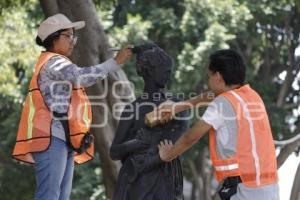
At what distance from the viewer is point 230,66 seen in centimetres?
467

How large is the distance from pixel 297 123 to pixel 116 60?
11748mm

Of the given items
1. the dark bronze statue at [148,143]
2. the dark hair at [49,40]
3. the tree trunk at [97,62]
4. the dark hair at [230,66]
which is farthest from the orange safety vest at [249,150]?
the tree trunk at [97,62]

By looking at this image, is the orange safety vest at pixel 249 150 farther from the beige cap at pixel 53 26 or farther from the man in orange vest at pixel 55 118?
the beige cap at pixel 53 26

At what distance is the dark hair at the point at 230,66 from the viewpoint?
4.66 metres

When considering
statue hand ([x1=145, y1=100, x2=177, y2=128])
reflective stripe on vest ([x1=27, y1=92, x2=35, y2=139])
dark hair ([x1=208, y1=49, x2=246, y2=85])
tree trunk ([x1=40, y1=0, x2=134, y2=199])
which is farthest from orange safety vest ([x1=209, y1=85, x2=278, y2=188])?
tree trunk ([x1=40, y1=0, x2=134, y2=199])

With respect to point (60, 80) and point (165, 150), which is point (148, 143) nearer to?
point (165, 150)

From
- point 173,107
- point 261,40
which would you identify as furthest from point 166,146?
point 261,40

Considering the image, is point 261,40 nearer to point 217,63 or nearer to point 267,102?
point 267,102

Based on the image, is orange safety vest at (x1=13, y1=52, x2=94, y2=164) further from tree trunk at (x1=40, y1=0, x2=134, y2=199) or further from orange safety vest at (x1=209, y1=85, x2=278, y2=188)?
tree trunk at (x1=40, y1=0, x2=134, y2=199)

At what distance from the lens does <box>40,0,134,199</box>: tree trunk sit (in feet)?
25.8

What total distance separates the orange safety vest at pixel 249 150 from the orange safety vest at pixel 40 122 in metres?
1.06

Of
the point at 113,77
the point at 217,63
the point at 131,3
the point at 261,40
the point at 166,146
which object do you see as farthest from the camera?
the point at 261,40

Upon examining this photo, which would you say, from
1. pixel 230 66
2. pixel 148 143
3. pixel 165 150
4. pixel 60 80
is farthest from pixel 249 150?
pixel 60 80

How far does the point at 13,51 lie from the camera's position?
13.5 meters
